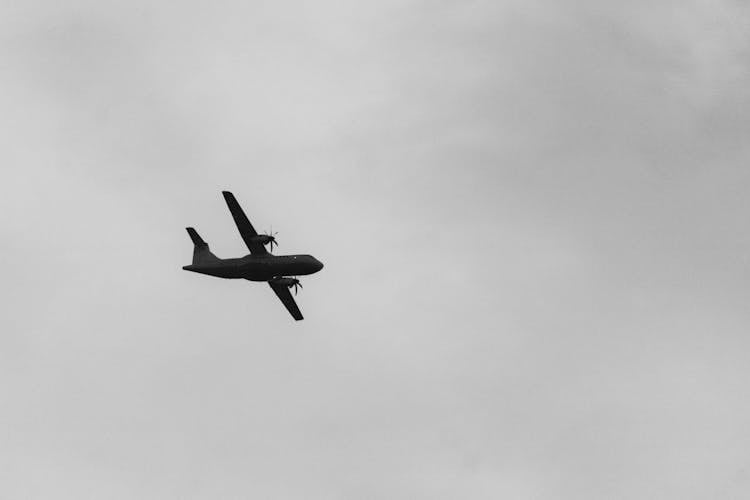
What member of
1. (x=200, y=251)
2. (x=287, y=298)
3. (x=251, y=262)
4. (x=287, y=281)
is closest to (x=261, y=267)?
(x=251, y=262)

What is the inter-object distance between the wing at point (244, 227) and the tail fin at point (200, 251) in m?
6.15

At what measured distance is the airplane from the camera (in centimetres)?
12019

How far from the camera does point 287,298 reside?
132 meters

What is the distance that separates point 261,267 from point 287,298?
11.2 metres

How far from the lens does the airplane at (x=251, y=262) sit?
12019 cm

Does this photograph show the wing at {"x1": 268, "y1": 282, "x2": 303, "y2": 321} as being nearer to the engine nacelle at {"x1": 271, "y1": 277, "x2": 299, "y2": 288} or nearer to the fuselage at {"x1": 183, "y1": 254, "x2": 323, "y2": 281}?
the engine nacelle at {"x1": 271, "y1": 277, "x2": 299, "y2": 288}

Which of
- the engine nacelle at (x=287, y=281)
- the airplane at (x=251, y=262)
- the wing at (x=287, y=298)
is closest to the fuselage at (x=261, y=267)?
the airplane at (x=251, y=262)

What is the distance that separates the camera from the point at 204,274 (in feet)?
415

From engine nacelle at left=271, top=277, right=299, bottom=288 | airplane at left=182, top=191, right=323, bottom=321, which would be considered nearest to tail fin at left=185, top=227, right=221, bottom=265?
airplane at left=182, top=191, right=323, bottom=321

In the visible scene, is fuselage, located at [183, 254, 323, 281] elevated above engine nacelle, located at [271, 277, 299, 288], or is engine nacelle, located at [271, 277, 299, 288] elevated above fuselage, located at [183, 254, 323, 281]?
engine nacelle, located at [271, 277, 299, 288]

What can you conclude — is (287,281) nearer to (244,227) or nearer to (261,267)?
(261,267)

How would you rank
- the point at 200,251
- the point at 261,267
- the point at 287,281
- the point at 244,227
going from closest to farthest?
the point at 244,227
the point at 261,267
the point at 200,251
the point at 287,281

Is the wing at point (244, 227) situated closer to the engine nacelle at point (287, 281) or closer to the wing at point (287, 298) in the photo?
the engine nacelle at point (287, 281)

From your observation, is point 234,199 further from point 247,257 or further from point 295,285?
point 295,285
